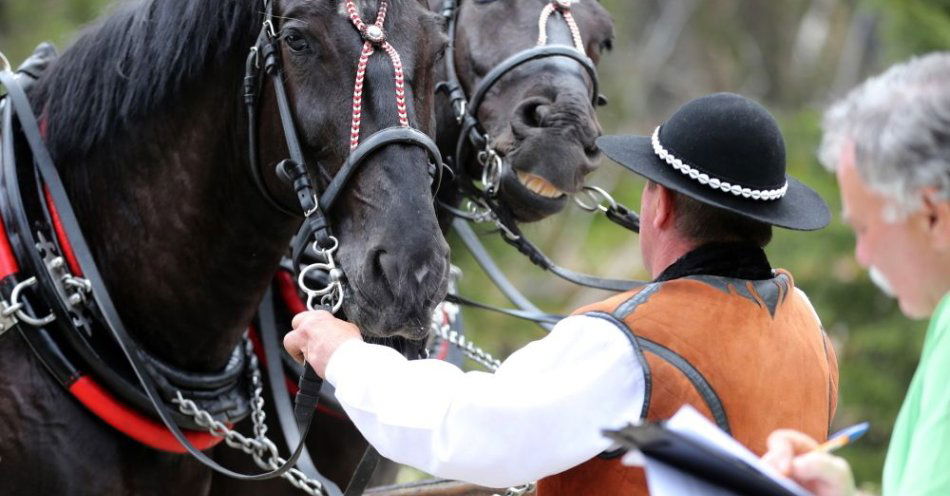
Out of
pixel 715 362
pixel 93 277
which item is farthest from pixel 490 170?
pixel 715 362

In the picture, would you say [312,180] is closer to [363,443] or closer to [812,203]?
[812,203]

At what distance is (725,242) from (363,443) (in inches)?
68.3

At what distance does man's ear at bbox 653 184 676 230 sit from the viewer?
2.11 m

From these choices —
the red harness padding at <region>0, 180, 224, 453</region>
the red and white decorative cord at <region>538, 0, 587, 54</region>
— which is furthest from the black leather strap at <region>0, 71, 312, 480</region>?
the red and white decorative cord at <region>538, 0, 587, 54</region>

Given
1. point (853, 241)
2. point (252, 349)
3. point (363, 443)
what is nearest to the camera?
point (252, 349)

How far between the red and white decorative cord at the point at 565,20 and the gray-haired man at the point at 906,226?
77.5 inches

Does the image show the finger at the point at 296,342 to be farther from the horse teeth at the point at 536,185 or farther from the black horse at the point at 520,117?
the horse teeth at the point at 536,185

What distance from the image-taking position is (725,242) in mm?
2107

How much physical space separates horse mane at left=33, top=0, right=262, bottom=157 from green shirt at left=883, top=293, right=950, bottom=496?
5.12 ft

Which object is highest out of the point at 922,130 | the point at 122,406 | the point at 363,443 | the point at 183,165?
the point at 922,130

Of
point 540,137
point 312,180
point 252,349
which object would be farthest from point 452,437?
point 540,137

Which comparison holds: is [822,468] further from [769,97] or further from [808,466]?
[769,97]

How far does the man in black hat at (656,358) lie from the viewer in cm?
192

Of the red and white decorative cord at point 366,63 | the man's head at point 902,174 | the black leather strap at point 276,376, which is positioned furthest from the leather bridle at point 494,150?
the man's head at point 902,174
